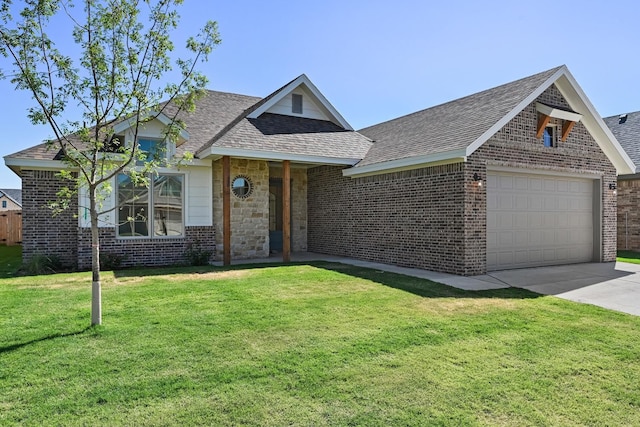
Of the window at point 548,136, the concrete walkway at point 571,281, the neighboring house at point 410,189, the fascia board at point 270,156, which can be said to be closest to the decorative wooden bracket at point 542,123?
the neighboring house at point 410,189

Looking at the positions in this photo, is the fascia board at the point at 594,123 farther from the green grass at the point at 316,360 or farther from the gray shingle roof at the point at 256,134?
the green grass at the point at 316,360

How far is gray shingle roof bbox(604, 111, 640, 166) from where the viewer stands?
712 inches

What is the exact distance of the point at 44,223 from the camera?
11.5 metres

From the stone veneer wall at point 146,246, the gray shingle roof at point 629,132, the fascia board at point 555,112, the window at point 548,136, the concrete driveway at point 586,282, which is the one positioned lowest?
the concrete driveway at point 586,282

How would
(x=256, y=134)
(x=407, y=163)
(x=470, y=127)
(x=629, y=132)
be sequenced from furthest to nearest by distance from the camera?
(x=629, y=132) < (x=256, y=134) < (x=407, y=163) < (x=470, y=127)

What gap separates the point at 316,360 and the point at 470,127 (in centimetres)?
818

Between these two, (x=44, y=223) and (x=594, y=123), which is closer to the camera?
(x=44, y=223)

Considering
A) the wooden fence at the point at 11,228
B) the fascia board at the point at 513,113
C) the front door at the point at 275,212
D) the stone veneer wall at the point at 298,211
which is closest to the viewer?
the fascia board at the point at 513,113

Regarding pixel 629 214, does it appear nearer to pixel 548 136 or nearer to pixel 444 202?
pixel 548 136

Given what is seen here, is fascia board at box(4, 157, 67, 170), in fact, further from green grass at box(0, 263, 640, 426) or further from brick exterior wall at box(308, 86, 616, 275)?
brick exterior wall at box(308, 86, 616, 275)

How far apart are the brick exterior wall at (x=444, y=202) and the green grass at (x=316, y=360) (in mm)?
2596

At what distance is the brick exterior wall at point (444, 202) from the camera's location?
9.80m

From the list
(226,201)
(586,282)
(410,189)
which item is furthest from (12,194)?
(586,282)

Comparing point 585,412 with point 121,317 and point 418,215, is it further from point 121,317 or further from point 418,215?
point 418,215
